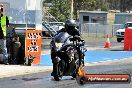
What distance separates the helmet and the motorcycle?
0.22 m

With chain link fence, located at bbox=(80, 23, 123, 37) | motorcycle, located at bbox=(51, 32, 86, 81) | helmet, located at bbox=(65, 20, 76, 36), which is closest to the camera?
helmet, located at bbox=(65, 20, 76, 36)

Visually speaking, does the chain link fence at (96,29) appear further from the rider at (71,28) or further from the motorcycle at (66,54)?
the rider at (71,28)

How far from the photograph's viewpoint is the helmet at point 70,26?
40.8ft

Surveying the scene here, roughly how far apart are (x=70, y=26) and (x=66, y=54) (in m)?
0.92

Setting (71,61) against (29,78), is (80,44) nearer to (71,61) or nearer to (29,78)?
(71,61)

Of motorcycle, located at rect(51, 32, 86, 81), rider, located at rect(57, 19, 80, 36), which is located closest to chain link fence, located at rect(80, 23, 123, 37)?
motorcycle, located at rect(51, 32, 86, 81)

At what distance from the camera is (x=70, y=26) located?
12516 mm

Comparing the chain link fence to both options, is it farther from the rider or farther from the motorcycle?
the rider

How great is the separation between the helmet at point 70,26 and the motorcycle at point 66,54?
0.71ft

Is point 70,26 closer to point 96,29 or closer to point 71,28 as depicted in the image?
point 71,28

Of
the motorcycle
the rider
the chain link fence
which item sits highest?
the rider

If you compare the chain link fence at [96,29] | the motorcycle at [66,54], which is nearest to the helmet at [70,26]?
the motorcycle at [66,54]

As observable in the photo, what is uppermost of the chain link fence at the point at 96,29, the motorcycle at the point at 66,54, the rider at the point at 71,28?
the rider at the point at 71,28

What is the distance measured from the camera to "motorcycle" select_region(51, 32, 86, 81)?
42.6 feet
